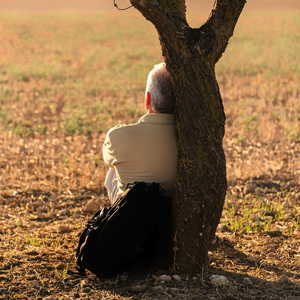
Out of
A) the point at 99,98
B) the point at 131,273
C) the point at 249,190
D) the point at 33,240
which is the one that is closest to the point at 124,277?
the point at 131,273

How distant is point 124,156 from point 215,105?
818mm

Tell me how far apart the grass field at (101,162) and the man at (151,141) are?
85 cm

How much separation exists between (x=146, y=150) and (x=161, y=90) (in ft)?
1.60

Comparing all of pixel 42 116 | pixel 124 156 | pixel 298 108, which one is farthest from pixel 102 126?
pixel 124 156

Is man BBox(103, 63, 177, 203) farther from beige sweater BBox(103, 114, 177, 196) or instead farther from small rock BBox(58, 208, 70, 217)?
small rock BBox(58, 208, 70, 217)

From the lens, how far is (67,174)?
6977 mm

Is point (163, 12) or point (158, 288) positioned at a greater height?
point (163, 12)

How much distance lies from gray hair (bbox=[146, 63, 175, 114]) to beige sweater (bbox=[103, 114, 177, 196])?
8 centimetres

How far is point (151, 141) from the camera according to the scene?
379 cm

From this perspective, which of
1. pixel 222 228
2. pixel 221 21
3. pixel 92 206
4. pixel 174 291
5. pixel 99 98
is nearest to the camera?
pixel 174 291

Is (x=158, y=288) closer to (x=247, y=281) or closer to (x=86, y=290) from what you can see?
(x=86, y=290)

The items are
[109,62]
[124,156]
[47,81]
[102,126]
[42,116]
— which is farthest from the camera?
[109,62]

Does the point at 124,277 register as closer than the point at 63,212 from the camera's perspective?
Yes

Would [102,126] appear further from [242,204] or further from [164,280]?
[164,280]
